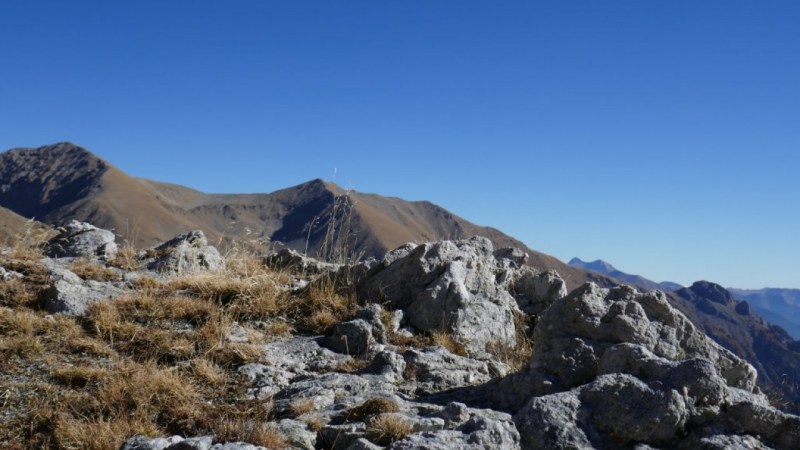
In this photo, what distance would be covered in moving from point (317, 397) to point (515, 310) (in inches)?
215

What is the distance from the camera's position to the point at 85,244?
1330 cm

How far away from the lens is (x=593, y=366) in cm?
677

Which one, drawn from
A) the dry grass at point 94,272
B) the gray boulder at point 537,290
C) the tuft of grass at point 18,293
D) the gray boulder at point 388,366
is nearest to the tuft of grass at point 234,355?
the gray boulder at point 388,366

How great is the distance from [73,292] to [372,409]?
5.79m

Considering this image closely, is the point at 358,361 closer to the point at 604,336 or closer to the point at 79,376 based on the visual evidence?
the point at 604,336

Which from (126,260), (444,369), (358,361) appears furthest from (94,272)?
(444,369)

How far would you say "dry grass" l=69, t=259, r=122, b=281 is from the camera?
1094 centimetres

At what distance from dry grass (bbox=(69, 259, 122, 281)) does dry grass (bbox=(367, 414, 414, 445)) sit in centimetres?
737

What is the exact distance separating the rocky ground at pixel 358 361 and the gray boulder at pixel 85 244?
297mm

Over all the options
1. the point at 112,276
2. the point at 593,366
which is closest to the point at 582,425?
the point at 593,366

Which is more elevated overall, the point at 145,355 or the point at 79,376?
the point at 145,355

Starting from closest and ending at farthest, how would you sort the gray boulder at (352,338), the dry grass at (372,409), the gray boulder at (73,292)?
1. the dry grass at (372,409)
2. the gray boulder at (352,338)
3. the gray boulder at (73,292)

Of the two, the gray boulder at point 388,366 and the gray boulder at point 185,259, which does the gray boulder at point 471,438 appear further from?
the gray boulder at point 185,259

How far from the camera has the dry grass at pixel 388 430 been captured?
5.37m
